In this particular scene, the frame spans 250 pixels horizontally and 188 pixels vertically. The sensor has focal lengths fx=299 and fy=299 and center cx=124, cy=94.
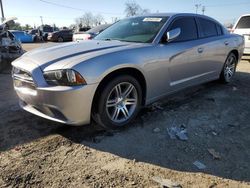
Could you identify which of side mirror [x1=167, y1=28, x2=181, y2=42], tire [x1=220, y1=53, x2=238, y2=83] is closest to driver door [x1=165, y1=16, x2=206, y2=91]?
side mirror [x1=167, y1=28, x2=181, y2=42]

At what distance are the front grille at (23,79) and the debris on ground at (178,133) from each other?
6.28ft

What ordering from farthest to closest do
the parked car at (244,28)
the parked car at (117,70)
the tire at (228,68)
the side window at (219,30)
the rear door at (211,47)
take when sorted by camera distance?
the parked car at (244,28) → the tire at (228,68) → the side window at (219,30) → the rear door at (211,47) → the parked car at (117,70)

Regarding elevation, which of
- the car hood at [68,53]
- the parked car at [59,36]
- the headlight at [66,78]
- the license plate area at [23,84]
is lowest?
the parked car at [59,36]

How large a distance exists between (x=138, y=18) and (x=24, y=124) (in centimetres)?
267

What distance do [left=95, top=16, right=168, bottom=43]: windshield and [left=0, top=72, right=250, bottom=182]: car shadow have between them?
1.21 meters

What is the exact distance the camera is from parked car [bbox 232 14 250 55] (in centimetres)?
1034

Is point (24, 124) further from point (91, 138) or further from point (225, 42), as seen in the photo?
point (225, 42)

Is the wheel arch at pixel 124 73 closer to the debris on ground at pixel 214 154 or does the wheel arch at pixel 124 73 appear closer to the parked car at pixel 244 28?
the debris on ground at pixel 214 154

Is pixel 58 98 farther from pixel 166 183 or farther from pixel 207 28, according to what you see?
pixel 207 28

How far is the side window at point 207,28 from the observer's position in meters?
5.79

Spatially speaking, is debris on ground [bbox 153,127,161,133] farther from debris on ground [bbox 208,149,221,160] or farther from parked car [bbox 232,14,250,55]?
parked car [bbox 232,14,250,55]

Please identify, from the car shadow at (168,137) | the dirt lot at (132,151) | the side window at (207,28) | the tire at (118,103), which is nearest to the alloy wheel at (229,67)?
the side window at (207,28)

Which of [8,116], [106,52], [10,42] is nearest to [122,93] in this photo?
[106,52]

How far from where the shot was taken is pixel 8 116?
15.6 feet
